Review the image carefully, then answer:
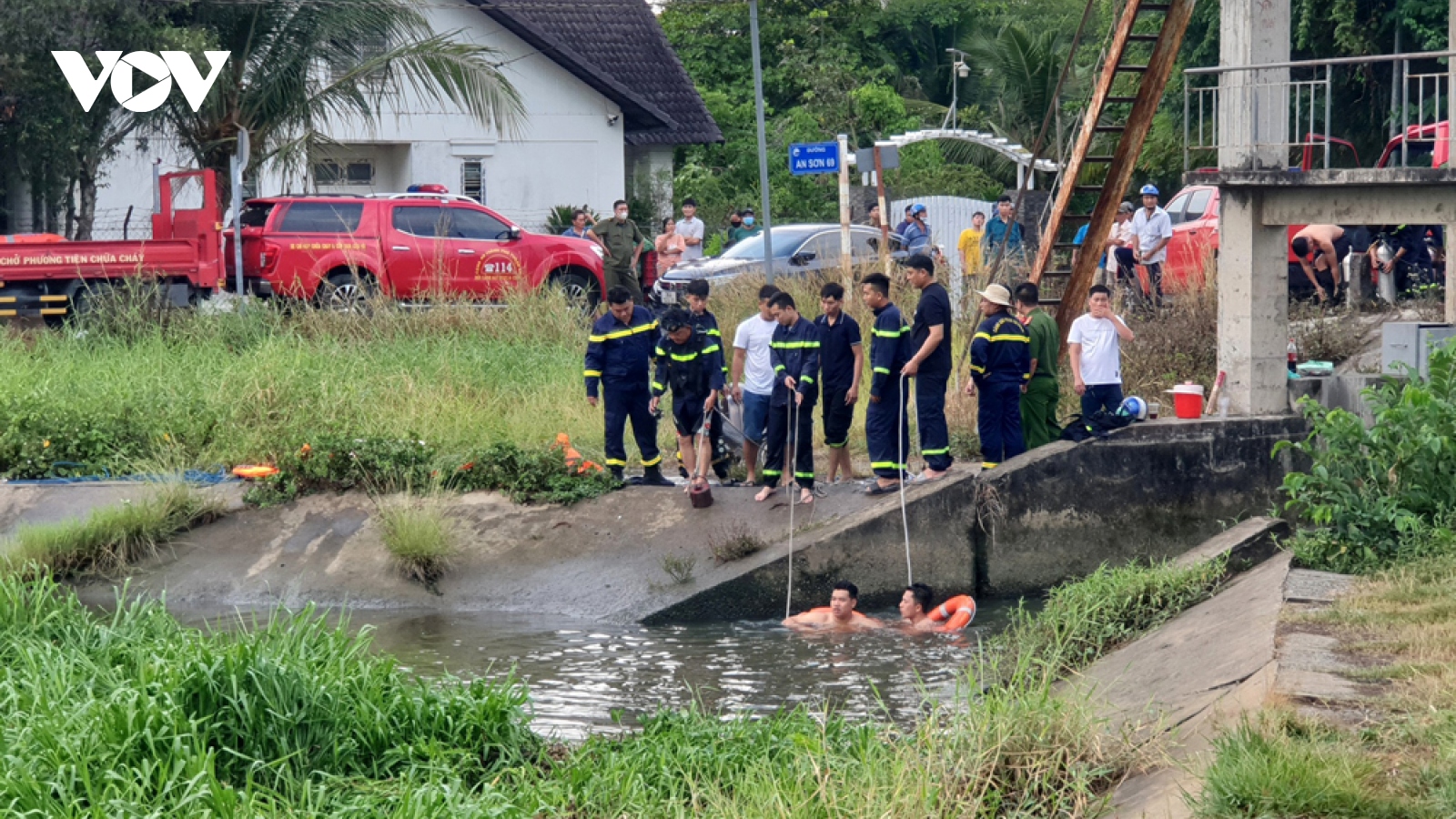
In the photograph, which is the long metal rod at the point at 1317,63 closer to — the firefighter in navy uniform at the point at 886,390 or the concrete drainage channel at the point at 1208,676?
the firefighter in navy uniform at the point at 886,390

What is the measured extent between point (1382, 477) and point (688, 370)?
5.69 metres

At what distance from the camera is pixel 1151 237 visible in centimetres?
1848

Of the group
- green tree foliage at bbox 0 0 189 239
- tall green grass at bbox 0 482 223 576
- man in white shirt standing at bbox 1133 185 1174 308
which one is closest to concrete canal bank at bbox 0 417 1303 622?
tall green grass at bbox 0 482 223 576

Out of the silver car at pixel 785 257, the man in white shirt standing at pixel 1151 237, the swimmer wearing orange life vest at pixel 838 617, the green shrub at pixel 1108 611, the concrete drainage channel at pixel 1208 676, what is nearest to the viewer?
the concrete drainage channel at pixel 1208 676

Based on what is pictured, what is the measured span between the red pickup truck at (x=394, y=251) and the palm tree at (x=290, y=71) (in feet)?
4.87

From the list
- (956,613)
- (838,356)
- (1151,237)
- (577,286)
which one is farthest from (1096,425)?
(577,286)

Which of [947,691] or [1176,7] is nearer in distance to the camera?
[947,691]

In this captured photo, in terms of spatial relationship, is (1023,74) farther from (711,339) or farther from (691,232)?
(711,339)

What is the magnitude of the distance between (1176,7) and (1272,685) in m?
8.73

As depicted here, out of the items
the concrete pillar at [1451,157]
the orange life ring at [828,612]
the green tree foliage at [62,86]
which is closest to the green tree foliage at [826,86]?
the green tree foliage at [62,86]

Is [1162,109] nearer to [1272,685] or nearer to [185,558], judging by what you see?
[185,558]

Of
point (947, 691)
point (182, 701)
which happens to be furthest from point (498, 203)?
point (182, 701)

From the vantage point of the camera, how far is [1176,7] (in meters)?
14.2

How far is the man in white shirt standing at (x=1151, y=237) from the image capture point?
60.4 feet
